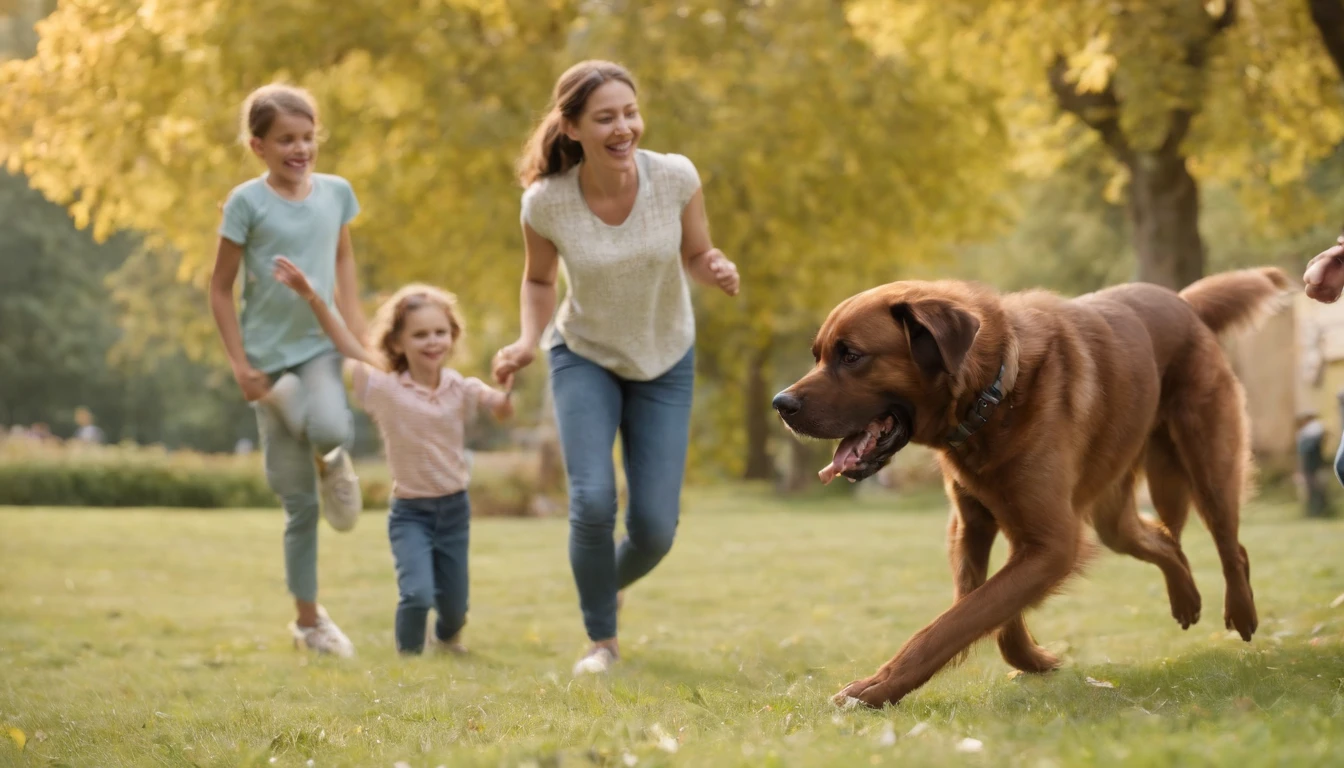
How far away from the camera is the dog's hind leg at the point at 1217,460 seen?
17.2 feet

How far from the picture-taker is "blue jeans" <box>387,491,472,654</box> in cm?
617

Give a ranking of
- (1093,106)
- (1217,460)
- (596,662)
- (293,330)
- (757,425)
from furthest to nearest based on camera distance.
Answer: (757,425)
(1093,106)
(293,330)
(596,662)
(1217,460)

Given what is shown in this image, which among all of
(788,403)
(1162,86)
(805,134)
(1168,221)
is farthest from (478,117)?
(788,403)

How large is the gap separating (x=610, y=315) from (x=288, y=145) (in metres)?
1.84

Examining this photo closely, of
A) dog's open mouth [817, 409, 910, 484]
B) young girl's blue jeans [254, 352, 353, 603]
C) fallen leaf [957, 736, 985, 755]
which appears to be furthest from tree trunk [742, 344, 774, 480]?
fallen leaf [957, 736, 985, 755]

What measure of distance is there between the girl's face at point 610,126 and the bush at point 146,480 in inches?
620

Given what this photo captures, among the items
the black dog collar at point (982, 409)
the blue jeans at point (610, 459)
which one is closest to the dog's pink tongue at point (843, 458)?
the black dog collar at point (982, 409)

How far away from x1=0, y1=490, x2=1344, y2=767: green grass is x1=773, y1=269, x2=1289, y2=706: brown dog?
29cm

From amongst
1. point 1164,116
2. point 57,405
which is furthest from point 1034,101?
point 57,405

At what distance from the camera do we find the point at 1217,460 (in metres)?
5.27

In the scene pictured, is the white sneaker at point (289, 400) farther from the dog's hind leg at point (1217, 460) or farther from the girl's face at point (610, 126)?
the dog's hind leg at point (1217, 460)

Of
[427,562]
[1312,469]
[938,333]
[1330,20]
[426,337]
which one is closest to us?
[938,333]

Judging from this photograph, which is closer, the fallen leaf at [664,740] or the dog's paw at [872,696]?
the fallen leaf at [664,740]

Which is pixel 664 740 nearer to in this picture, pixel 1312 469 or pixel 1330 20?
pixel 1330 20
